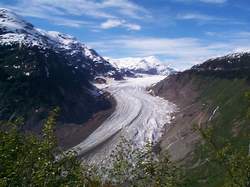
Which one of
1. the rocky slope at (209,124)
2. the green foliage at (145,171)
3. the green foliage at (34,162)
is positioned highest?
the green foliage at (34,162)

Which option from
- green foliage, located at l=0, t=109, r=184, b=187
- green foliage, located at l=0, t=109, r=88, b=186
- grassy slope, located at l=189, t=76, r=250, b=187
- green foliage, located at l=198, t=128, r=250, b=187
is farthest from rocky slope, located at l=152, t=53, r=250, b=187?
green foliage, located at l=0, t=109, r=88, b=186

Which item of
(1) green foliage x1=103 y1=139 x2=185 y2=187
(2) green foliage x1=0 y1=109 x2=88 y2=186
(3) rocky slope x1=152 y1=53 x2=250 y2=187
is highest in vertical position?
(2) green foliage x1=0 y1=109 x2=88 y2=186

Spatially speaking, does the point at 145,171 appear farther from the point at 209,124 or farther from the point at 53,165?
the point at 209,124

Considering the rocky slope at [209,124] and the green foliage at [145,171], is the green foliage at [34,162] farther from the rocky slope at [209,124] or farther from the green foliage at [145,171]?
the rocky slope at [209,124]

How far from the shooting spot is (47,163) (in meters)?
22.7

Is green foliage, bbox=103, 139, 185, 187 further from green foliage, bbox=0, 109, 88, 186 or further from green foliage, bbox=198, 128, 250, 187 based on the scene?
green foliage, bbox=0, 109, 88, 186

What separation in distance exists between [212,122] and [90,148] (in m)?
39.9

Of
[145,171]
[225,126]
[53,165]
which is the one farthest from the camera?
[225,126]

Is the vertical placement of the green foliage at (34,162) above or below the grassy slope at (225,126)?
above

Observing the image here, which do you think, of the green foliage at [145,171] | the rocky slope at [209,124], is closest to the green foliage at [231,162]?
the green foliage at [145,171]

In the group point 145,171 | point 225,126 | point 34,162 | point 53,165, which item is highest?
point 34,162

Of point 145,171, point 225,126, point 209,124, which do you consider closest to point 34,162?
point 145,171

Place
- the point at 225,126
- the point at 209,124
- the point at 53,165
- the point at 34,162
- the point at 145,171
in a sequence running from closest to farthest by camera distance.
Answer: the point at 34,162 < the point at 53,165 < the point at 145,171 < the point at 225,126 < the point at 209,124

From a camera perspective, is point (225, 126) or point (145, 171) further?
point (225, 126)
